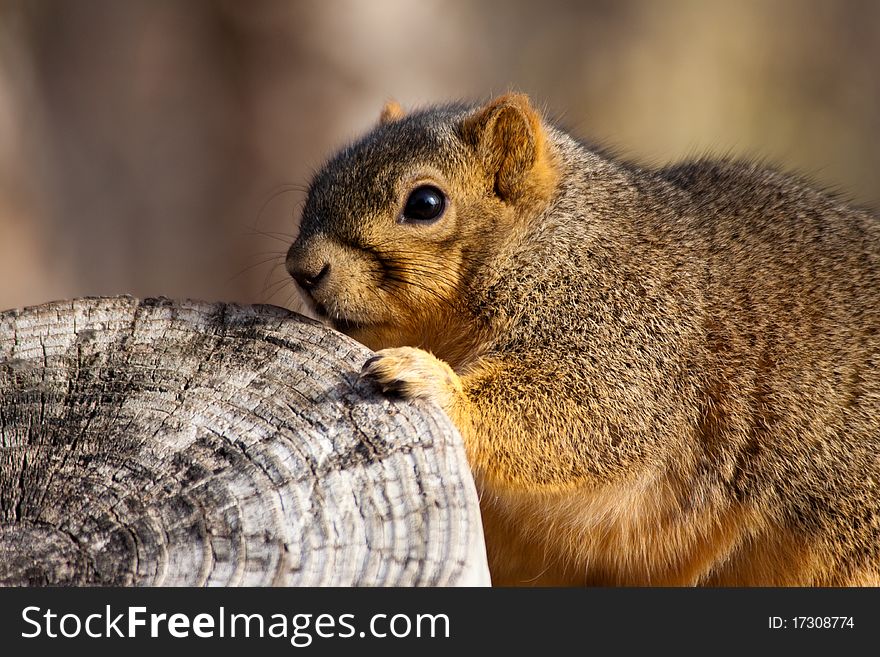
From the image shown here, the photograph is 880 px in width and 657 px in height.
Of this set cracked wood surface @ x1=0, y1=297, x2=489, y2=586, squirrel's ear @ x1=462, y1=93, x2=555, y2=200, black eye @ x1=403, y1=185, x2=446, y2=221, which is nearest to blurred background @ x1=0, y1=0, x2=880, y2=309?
squirrel's ear @ x1=462, y1=93, x2=555, y2=200

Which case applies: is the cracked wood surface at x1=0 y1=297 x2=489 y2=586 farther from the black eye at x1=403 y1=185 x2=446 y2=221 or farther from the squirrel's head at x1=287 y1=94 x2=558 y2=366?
the black eye at x1=403 y1=185 x2=446 y2=221

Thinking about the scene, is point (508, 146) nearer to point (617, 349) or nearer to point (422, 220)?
point (422, 220)

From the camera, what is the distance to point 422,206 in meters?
2.74

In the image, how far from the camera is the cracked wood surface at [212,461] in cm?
175

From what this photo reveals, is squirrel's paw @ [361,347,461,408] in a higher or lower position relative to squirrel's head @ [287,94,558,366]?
lower

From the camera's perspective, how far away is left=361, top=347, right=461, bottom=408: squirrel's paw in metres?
2.04

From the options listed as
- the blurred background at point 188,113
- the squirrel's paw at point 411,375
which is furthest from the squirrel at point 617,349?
the blurred background at point 188,113

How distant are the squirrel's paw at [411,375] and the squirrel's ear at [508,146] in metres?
0.70

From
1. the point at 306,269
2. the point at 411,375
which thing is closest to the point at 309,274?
the point at 306,269

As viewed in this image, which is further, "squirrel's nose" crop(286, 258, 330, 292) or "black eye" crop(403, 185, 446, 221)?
"black eye" crop(403, 185, 446, 221)

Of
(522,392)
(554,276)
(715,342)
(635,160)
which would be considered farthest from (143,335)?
(635,160)

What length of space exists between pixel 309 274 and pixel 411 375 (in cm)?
62

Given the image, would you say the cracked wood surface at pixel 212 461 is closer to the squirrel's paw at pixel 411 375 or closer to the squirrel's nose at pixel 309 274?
the squirrel's paw at pixel 411 375
